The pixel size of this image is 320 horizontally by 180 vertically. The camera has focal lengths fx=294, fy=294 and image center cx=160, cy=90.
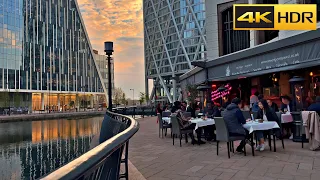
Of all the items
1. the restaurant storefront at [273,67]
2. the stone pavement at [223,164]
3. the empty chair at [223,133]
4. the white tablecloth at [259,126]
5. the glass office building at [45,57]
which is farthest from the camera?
the glass office building at [45,57]

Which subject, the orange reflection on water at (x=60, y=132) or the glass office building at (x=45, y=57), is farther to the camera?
the glass office building at (x=45, y=57)

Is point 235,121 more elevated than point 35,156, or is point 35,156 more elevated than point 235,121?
point 235,121

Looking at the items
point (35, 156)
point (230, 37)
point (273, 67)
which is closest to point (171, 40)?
point (230, 37)

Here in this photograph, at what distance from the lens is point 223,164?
6.59m

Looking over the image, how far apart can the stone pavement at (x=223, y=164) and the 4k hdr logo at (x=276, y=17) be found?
Result: 20.9 ft

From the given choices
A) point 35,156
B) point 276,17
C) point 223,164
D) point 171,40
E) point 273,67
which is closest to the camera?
point 223,164

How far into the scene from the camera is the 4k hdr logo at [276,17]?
41.8 ft

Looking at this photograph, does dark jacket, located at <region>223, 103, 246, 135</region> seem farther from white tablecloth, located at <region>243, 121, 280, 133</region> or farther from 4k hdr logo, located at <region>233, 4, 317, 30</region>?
4k hdr logo, located at <region>233, 4, 317, 30</region>

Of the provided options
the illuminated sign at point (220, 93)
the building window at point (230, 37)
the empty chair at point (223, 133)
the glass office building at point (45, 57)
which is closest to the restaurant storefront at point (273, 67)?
the illuminated sign at point (220, 93)

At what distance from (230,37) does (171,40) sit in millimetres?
69117

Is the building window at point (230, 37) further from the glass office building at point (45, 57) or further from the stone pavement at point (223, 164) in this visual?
the glass office building at point (45, 57)

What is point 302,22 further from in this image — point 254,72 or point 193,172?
point 193,172

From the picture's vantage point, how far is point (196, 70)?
23797mm

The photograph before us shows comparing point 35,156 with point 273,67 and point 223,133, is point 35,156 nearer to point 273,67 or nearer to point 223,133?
point 223,133
